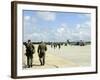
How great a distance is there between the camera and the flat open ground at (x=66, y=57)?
204cm

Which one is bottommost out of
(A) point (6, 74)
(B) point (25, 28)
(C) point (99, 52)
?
(A) point (6, 74)

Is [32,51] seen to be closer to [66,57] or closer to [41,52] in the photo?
[41,52]

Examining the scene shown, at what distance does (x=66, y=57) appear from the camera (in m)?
2.12

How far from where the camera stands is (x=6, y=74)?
1.90 m

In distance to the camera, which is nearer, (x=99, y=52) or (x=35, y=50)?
(x=35, y=50)

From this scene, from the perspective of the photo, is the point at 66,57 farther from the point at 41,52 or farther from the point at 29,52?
the point at 29,52

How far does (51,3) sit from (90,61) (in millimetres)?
643

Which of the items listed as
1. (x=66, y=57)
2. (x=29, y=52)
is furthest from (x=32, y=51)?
(x=66, y=57)

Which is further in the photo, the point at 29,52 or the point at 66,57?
the point at 66,57

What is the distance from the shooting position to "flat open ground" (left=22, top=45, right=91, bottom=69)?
204 cm

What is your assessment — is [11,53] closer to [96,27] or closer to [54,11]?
[54,11]

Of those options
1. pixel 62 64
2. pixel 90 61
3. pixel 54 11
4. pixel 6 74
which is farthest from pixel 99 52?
pixel 6 74

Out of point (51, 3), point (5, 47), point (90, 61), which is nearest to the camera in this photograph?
point (5, 47)

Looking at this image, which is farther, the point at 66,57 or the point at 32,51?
the point at 66,57
